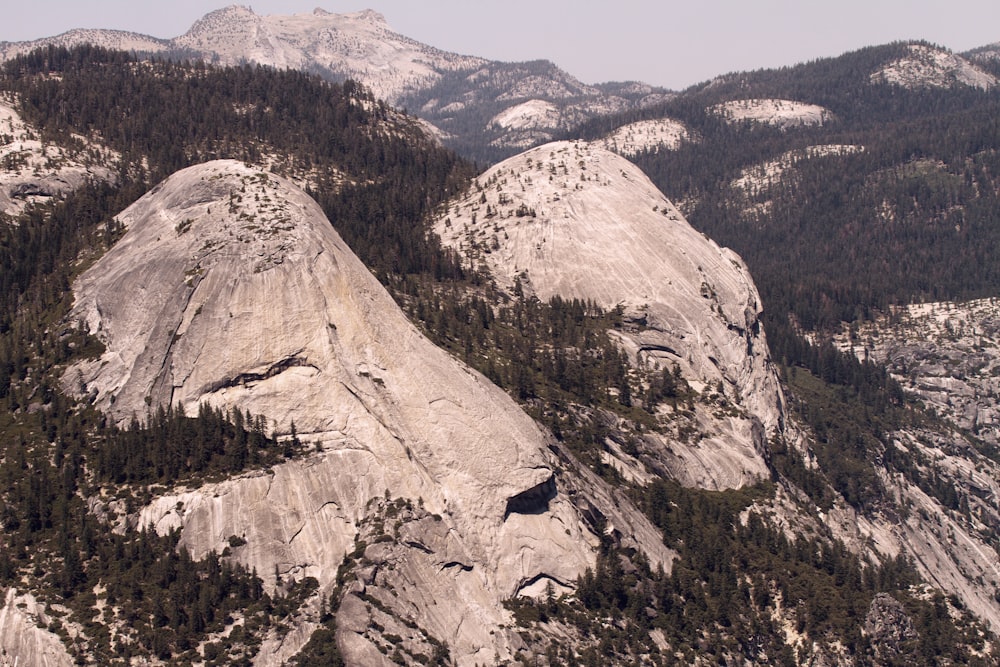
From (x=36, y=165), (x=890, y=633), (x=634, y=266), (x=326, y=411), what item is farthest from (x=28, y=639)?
(x=634, y=266)

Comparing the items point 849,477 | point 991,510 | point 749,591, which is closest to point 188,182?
point 749,591

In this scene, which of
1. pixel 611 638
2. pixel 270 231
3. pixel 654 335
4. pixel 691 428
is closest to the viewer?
pixel 611 638

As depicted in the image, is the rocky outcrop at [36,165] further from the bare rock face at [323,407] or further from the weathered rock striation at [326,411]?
the weathered rock striation at [326,411]

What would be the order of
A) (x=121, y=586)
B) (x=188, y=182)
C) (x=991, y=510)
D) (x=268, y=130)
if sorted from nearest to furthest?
(x=121, y=586)
(x=188, y=182)
(x=268, y=130)
(x=991, y=510)

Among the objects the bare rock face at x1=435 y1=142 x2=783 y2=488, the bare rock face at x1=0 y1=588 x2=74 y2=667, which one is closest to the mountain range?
the bare rock face at x1=0 y1=588 x2=74 y2=667

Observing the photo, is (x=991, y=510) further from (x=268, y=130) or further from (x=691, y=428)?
(x=268, y=130)

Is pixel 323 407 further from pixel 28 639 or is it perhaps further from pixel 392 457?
pixel 28 639
